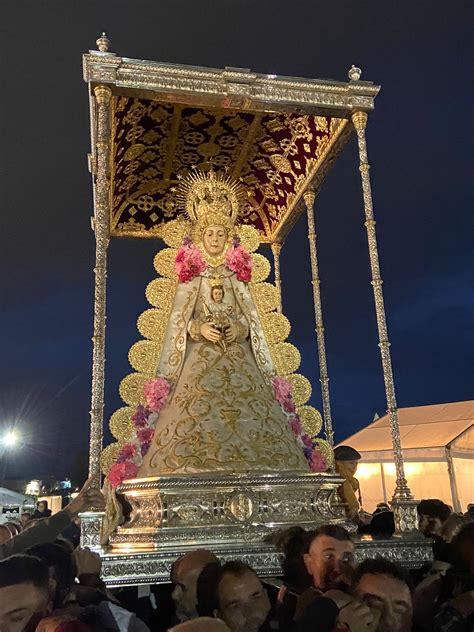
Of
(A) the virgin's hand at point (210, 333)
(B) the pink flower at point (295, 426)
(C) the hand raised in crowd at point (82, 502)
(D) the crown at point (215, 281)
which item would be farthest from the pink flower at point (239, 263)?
(C) the hand raised in crowd at point (82, 502)

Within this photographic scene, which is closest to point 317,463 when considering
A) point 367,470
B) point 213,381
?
point 213,381

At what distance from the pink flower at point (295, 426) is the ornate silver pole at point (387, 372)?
1040 mm

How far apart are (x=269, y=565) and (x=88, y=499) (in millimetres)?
1792

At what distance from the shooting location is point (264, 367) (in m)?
6.32

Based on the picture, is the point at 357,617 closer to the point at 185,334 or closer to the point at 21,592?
the point at 21,592

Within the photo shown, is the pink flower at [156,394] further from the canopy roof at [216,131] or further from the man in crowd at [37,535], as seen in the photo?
the man in crowd at [37,535]

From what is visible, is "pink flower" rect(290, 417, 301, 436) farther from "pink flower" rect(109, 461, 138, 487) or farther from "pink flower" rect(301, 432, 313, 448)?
"pink flower" rect(109, 461, 138, 487)

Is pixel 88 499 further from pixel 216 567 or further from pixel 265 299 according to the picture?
pixel 265 299

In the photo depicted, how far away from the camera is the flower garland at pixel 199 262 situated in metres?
6.38

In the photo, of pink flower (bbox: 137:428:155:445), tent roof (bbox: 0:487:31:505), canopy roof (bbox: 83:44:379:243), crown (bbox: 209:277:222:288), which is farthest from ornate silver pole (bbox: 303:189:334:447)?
tent roof (bbox: 0:487:31:505)

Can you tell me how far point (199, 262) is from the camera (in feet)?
21.0

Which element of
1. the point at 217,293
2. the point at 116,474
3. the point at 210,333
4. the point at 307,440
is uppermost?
the point at 217,293

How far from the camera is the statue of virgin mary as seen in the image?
527 cm

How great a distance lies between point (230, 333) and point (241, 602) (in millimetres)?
4156
